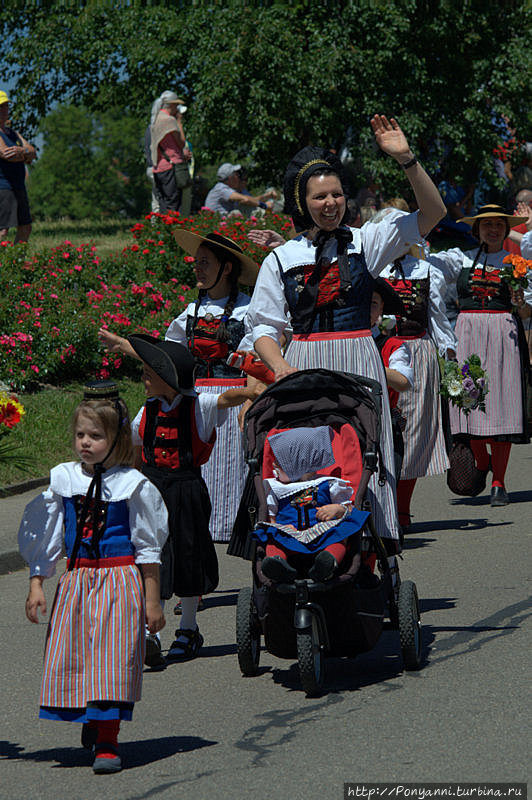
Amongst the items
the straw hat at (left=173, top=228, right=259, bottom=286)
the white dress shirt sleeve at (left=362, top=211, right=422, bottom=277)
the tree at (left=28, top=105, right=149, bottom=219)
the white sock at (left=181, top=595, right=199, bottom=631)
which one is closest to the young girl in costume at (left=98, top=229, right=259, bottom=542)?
the straw hat at (left=173, top=228, right=259, bottom=286)

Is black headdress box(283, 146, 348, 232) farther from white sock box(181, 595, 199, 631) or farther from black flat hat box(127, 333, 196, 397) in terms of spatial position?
white sock box(181, 595, 199, 631)

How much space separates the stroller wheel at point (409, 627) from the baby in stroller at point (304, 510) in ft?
1.57

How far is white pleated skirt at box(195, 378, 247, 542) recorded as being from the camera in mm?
8062

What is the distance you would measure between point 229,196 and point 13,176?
556cm

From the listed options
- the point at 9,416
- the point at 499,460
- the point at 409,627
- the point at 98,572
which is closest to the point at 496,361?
the point at 499,460

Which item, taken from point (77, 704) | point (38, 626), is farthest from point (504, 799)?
point (38, 626)

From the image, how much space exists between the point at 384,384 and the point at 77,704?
2.51m

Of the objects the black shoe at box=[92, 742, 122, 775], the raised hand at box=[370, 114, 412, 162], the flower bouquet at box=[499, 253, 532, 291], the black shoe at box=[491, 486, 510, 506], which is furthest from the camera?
the black shoe at box=[491, 486, 510, 506]

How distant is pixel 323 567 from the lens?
18.6ft

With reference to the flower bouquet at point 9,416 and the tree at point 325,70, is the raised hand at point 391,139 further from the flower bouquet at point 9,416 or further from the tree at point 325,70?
the tree at point 325,70

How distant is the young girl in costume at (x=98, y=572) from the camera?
4938 mm

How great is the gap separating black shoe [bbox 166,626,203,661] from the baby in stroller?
1.01 meters

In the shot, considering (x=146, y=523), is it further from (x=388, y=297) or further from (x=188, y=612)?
(x=388, y=297)

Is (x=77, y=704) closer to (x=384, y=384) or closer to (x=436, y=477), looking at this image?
(x=384, y=384)
